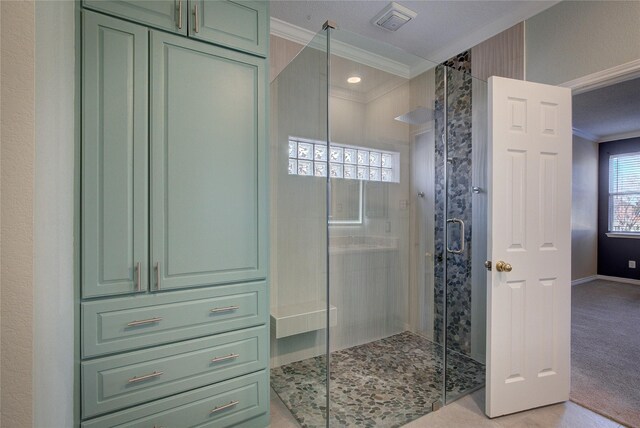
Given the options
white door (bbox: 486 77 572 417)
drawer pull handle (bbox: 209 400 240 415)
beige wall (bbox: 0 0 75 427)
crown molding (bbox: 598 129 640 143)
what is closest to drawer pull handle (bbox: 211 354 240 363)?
drawer pull handle (bbox: 209 400 240 415)

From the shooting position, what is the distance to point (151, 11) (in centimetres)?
136

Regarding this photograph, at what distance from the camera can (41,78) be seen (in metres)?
0.77

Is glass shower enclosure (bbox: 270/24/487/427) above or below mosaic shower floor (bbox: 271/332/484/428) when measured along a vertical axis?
above

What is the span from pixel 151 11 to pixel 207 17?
0.25m

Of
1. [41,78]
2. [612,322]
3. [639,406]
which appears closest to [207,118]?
[41,78]

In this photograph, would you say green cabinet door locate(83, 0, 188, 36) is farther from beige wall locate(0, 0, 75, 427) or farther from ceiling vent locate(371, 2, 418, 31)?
ceiling vent locate(371, 2, 418, 31)

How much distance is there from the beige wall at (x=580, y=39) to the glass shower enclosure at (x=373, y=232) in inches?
16.5

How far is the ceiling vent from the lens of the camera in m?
2.22

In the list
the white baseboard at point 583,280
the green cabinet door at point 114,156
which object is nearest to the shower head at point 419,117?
the green cabinet door at point 114,156

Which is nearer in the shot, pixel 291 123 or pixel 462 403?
pixel 462 403

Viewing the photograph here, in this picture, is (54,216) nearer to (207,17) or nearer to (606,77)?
(207,17)

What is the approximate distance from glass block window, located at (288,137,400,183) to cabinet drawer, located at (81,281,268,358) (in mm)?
826

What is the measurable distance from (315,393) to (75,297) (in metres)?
1.44

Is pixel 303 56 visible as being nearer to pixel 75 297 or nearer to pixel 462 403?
pixel 75 297
